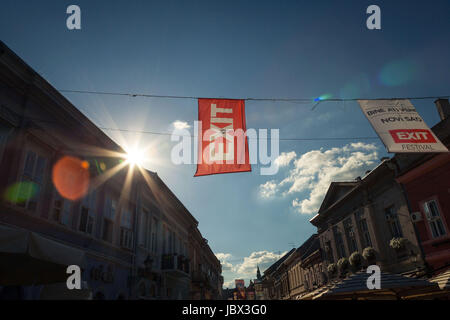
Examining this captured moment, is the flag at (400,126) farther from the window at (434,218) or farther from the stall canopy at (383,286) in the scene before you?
the window at (434,218)

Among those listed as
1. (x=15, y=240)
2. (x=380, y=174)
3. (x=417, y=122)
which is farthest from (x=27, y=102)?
(x=380, y=174)

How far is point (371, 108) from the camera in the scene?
8.66 metres

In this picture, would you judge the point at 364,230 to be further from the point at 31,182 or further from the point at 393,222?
the point at 31,182

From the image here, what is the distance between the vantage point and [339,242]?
2312cm

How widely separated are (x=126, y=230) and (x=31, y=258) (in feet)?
32.7

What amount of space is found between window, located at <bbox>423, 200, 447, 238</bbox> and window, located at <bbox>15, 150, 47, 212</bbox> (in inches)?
602

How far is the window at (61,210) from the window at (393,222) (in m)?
15.6

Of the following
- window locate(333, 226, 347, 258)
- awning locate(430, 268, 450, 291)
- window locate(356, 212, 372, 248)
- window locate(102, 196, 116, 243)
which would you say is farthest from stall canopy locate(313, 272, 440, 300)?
window locate(333, 226, 347, 258)
